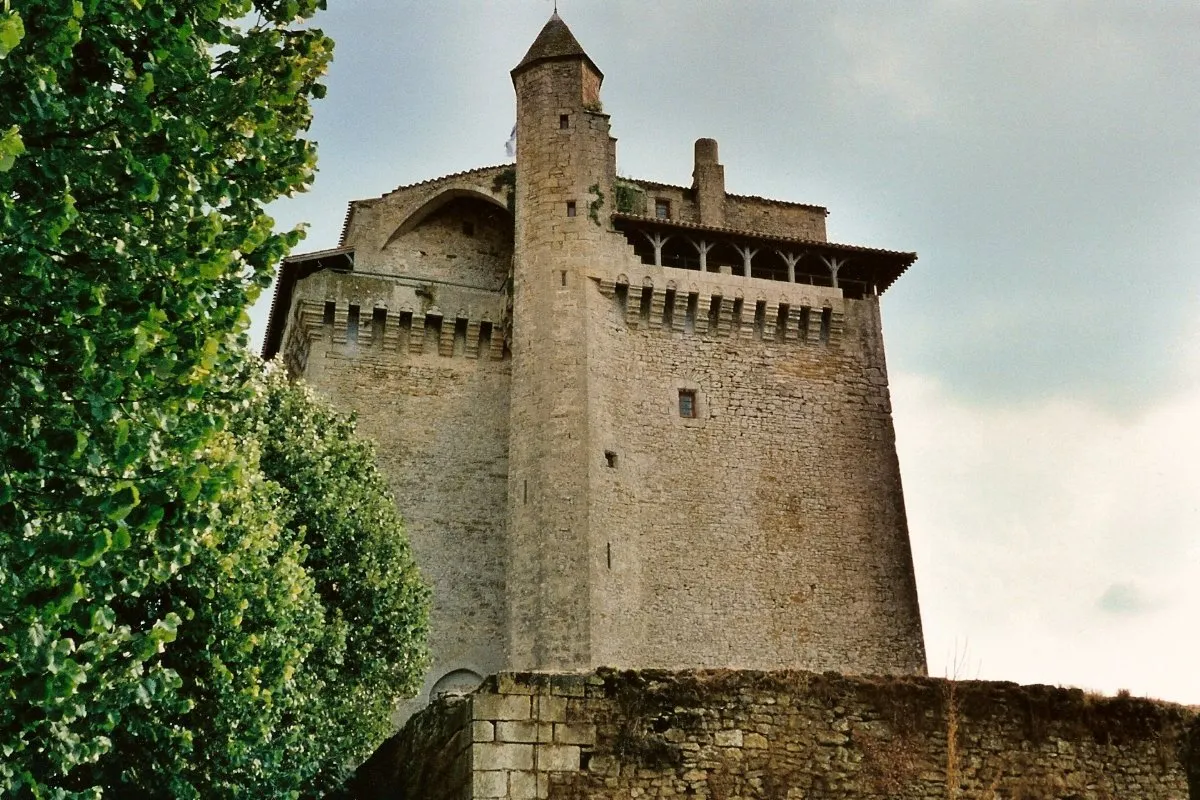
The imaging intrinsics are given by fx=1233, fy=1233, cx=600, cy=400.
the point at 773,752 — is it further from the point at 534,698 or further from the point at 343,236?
the point at 343,236

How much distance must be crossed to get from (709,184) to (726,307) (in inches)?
177

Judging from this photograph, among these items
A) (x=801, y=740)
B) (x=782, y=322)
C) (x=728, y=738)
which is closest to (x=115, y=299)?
(x=728, y=738)

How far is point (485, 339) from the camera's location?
2905cm

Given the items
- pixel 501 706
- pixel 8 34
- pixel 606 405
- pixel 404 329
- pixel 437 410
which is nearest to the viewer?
pixel 8 34

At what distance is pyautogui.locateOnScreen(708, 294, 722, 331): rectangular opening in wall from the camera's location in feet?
92.8

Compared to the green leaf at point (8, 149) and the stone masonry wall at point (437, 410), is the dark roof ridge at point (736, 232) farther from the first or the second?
the green leaf at point (8, 149)

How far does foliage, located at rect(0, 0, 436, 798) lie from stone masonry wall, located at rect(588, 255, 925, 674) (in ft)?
49.6

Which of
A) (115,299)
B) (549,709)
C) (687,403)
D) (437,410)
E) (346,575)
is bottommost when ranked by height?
(549,709)

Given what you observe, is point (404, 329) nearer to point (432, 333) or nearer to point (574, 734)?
point (432, 333)

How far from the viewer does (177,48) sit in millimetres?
8641

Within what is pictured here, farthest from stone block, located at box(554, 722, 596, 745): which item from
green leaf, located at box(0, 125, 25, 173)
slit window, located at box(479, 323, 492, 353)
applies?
slit window, located at box(479, 323, 492, 353)

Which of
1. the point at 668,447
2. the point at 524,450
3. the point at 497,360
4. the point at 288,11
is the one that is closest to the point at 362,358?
the point at 497,360

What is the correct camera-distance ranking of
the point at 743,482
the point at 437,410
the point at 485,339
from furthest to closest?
the point at 485,339 < the point at 437,410 < the point at 743,482

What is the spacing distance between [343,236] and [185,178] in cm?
2214
